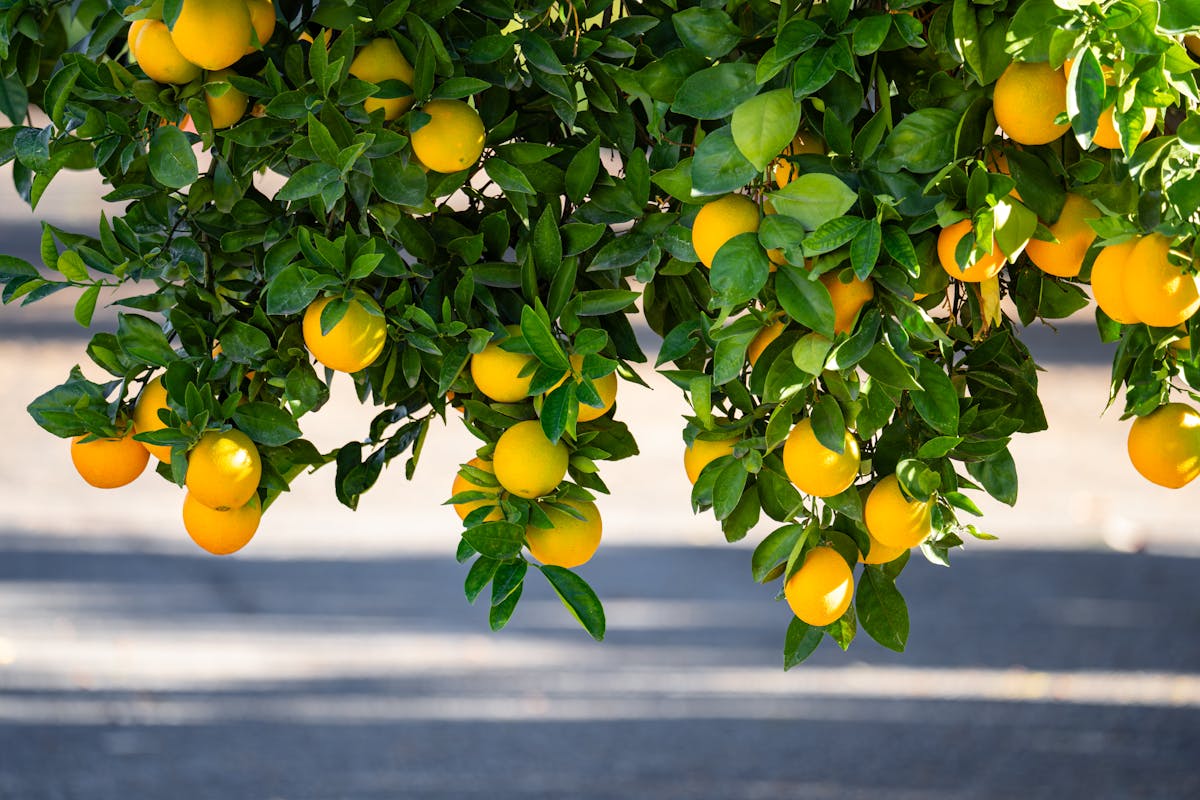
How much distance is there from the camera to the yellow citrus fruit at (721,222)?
417 millimetres

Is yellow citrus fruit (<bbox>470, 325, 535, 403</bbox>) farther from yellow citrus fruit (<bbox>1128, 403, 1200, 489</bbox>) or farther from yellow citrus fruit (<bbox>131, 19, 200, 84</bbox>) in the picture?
yellow citrus fruit (<bbox>1128, 403, 1200, 489</bbox>)

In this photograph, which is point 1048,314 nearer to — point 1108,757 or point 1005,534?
point 1108,757

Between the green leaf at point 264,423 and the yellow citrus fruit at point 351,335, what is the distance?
0.04 m

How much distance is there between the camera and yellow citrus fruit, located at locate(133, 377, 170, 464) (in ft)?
1.63

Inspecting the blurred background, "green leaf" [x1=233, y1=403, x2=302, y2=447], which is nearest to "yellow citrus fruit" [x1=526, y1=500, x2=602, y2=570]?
"green leaf" [x1=233, y1=403, x2=302, y2=447]

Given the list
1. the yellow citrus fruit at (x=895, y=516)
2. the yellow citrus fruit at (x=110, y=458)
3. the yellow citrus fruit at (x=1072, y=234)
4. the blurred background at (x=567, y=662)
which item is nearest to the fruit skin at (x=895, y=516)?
the yellow citrus fruit at (x=895, y=516)

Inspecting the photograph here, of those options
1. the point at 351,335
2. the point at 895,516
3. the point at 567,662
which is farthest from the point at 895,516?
the point at 567,662

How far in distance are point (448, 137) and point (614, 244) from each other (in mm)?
76

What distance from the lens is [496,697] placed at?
1.88 metres

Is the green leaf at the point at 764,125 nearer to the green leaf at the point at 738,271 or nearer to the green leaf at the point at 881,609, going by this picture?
the green leaf at the point at 738,271

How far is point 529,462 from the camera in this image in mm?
458

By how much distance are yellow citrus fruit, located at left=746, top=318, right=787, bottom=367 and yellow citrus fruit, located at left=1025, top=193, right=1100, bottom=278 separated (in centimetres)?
10

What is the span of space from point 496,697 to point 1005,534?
96 centimetres

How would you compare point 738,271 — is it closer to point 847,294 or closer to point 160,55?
point 847,294
